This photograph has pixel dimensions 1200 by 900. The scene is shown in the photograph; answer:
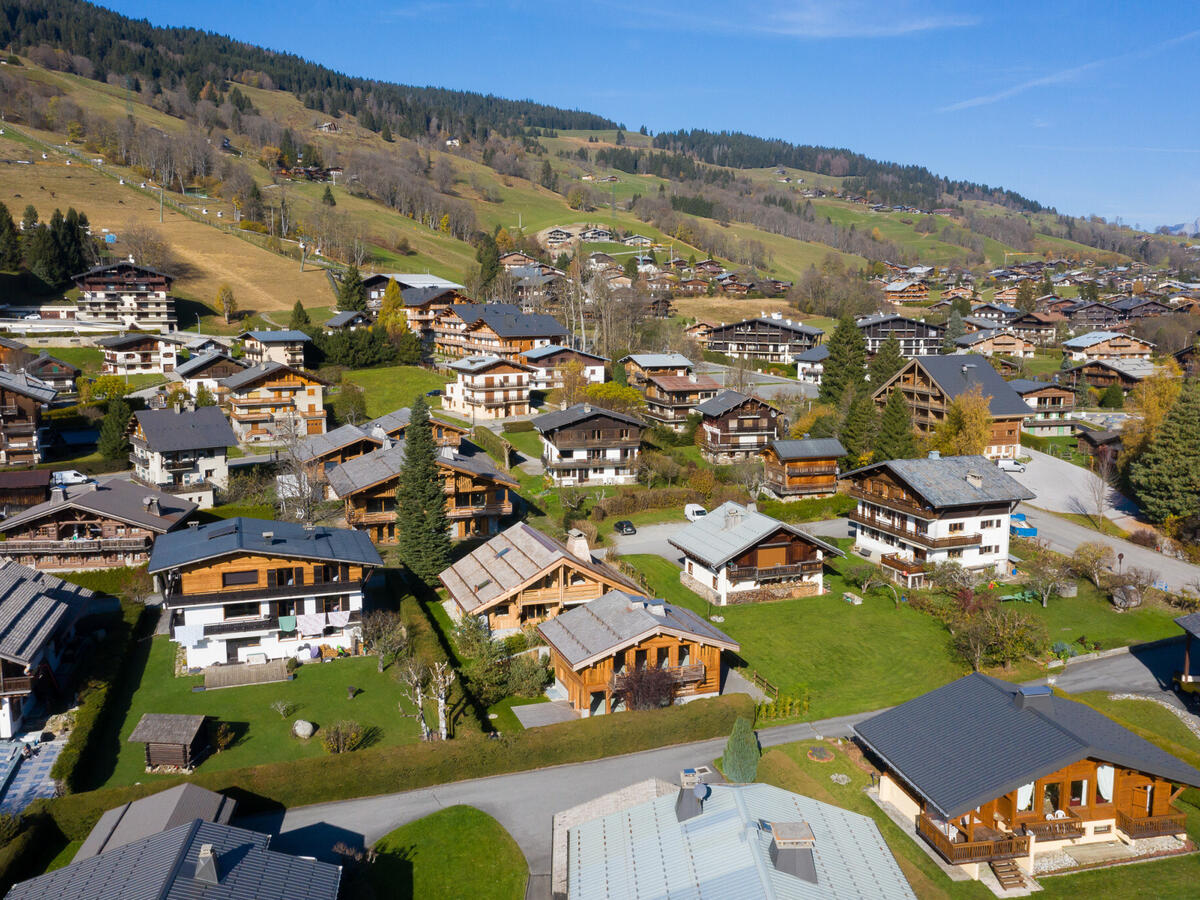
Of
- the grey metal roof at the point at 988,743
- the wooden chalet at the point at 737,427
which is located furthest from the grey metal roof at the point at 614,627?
the wooden chalet at the point at 737,427

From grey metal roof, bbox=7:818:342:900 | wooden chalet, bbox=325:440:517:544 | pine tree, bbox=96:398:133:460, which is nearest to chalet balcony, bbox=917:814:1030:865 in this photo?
grey metal roof, bbox=7:818:342:900

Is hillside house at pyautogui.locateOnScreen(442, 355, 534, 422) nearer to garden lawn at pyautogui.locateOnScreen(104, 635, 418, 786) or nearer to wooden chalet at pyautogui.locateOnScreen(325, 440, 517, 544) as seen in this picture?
wooden chalet at pyautogui.locateOnScreen(325, 440, 517, 544)

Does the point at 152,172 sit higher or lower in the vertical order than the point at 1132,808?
higher

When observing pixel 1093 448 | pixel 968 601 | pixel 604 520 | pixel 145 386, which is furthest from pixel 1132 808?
pixel 145 386

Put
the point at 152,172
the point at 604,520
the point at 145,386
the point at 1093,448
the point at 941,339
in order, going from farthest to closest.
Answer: the point at 152,172, the point at 941,339, the point at 145,386, the point at 1093,448, the point at 604,520

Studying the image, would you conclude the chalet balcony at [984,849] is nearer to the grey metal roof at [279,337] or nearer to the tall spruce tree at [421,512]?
the tall spruce tree at [421,512]

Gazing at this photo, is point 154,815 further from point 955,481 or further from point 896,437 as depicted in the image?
point 896,437

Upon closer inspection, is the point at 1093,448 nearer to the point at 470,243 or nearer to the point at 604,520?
the point at 604,520
